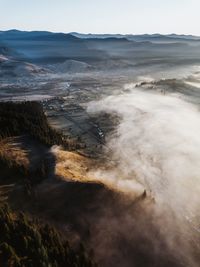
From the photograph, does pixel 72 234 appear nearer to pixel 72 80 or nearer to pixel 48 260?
pixel 48 260

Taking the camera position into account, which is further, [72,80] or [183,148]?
[72,80]

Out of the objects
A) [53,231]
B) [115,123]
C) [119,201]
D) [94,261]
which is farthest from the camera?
[115,123]

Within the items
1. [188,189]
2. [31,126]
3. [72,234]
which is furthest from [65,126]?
[72,234]

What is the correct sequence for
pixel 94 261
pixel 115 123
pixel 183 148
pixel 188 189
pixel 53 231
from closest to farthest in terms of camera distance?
pixel 94 261 → pixel 53 231 → pixel 188 189 → pixel 183 148 → pixel 115 123

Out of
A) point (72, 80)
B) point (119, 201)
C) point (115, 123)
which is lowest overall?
point (72, 80)

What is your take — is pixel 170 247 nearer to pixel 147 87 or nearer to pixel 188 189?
pixel 188 189

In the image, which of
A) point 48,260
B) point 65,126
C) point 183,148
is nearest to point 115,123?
point 65,126

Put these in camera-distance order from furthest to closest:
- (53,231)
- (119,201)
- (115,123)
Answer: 1. (115,123)
2. (119,201)
3. (53,231)

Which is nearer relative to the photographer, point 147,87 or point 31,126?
point 31,126

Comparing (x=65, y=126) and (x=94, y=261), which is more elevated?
(x=94, y=261)
